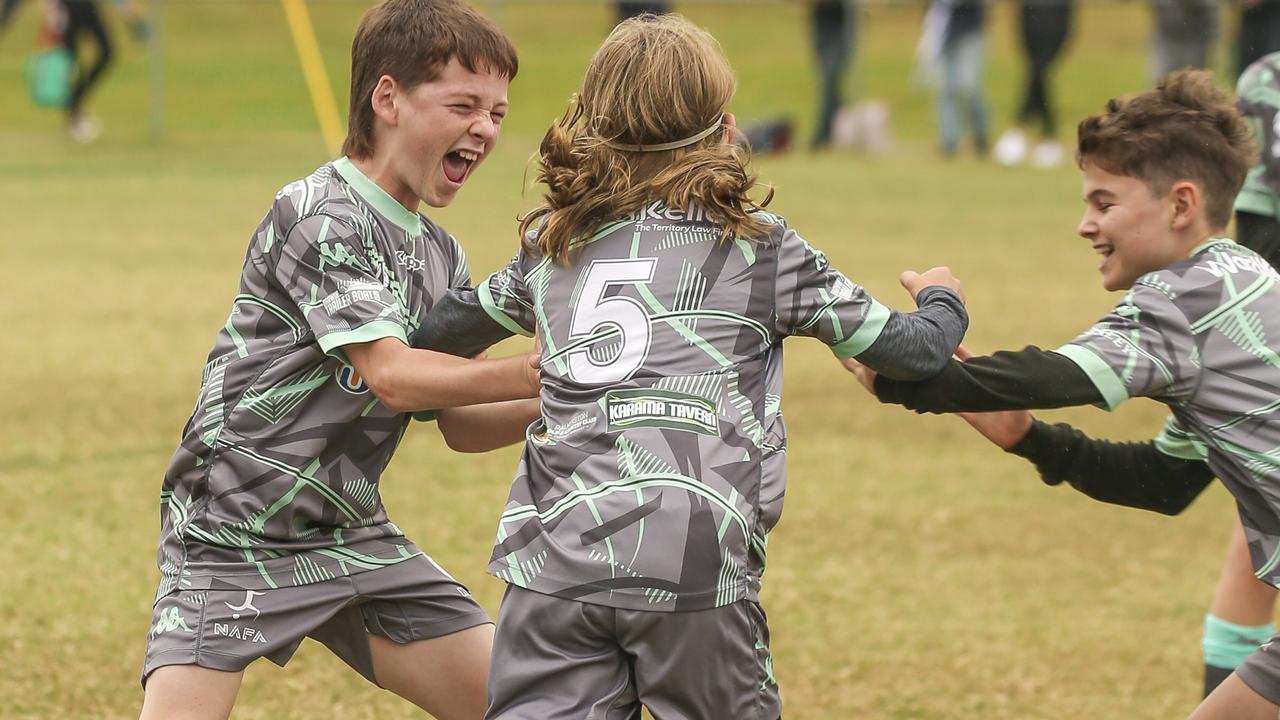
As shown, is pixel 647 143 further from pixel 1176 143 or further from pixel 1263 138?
pixel 1263 138

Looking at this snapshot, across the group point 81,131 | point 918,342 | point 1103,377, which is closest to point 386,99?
point 918,342

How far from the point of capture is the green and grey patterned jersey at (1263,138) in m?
4.36

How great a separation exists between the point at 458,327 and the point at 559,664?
0.67 meters

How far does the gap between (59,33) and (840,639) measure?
17.4 metres

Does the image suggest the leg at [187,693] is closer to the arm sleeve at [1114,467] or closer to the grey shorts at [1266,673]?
the arm sleeve at [1114,467]

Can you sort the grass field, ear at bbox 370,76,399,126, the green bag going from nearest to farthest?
ear at bbox 370,76,399,126, the grass field, the green bag

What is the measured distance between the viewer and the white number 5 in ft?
9.23

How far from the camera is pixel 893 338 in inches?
116

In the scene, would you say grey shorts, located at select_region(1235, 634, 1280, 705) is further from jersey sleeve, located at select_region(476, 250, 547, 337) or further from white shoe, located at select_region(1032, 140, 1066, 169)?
white shoe, located at select_region(1032, 140, 1066, 169)

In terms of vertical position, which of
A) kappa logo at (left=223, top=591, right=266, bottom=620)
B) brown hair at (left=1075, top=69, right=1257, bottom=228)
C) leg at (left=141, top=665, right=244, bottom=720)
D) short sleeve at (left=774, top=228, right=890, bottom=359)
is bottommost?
leg at (left=141, top=665, right=244, bottom=720)

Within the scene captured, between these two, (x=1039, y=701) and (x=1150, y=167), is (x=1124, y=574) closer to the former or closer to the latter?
(x=1039, y=701)

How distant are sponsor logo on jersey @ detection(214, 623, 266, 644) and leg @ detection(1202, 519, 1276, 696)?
221 cm

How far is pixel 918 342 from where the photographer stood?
117 inches

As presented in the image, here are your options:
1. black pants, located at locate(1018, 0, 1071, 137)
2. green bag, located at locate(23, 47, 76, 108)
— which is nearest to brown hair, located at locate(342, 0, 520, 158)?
black pants, located at locate(1018, 0, 1071, 137)
